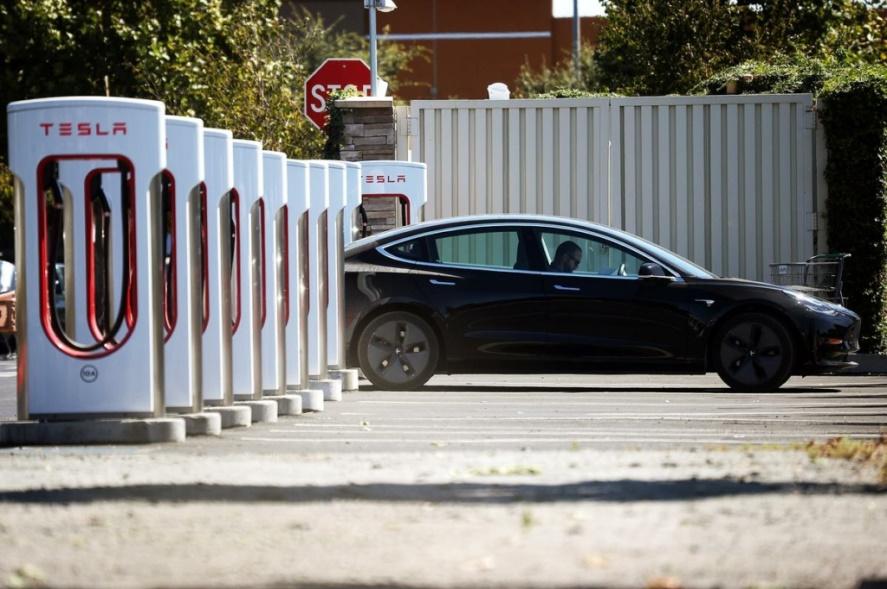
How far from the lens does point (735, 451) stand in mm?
9367

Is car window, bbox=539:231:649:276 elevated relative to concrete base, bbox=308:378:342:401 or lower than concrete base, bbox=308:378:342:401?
elevated

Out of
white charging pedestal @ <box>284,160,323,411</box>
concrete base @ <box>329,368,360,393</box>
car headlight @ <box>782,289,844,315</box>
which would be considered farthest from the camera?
car headlight @ <box>782,289,844,315</box>

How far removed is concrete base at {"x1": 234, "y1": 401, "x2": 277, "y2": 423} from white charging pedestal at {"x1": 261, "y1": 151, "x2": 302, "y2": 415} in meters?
0.54

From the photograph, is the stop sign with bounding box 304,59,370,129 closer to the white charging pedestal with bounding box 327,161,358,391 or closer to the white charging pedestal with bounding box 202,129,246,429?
the white charging pedestal with bounding box 327,161,358,391

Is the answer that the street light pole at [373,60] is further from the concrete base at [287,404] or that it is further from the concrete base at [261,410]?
the concrete base at [261,410]

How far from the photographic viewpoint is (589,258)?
15.7m

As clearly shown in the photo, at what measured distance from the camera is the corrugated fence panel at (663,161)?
2147cm

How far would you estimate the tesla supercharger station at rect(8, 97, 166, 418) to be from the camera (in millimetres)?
10219

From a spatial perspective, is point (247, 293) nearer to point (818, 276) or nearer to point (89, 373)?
point (89, 373)

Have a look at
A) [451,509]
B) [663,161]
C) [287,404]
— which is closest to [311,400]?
[287,404]

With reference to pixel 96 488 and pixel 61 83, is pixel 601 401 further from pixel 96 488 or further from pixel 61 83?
pixel 61 83

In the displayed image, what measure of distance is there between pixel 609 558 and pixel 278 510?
1.69 meters

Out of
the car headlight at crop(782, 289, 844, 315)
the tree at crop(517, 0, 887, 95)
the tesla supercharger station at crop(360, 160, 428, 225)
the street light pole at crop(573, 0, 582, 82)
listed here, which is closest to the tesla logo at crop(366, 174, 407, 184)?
the tesla supercharger station at crop(360, 160, 428, 225)

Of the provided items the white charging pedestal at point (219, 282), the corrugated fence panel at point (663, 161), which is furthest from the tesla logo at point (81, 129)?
the corrugated fence panel at point (663, 161)
